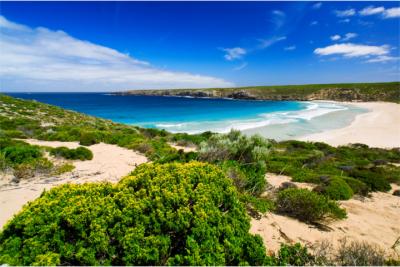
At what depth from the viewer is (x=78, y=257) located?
102 inches

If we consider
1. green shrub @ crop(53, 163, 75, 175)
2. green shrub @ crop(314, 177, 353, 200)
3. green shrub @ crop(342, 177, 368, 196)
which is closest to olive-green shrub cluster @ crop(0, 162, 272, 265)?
green shrub @ crop(314, 177, 353, 200)

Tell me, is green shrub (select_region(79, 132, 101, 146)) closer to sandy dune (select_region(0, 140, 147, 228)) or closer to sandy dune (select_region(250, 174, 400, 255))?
sandy dune (select_region(0, 140, 147, 228))

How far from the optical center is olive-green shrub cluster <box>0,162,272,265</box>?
8.73ft

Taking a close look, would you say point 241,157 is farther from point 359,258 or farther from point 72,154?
point 72,154

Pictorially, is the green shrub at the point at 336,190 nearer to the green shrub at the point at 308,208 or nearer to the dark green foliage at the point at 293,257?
the green shrub at the point at 308,208

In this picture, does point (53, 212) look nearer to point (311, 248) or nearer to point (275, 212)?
point (311, 248)

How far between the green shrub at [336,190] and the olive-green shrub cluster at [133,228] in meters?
4.73

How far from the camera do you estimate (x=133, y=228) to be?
2818 mm

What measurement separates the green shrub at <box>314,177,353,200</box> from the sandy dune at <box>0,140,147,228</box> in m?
5.82

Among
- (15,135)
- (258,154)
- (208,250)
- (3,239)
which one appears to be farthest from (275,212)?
(15,135)

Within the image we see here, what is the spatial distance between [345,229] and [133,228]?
476 centimetres

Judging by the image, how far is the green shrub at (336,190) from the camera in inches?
267

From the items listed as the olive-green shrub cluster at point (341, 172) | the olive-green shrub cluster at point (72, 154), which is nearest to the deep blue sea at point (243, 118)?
the olive-green shrub cluster at point (341, 172)

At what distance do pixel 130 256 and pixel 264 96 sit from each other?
395ft
